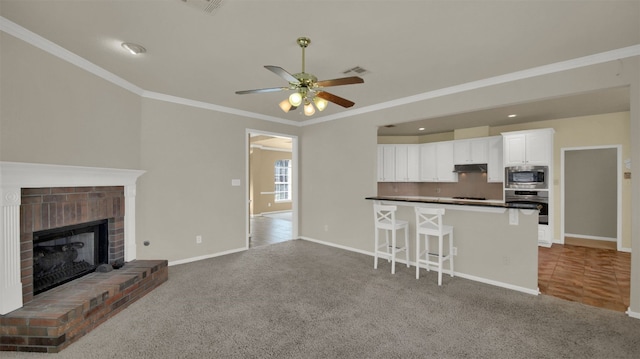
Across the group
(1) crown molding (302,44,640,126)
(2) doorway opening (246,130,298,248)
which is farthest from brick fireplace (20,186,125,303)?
(2) doorway opening (246,130,298,248)

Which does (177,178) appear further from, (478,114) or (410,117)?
(478,114)

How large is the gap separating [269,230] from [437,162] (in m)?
4.67

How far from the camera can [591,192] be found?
6250 mm

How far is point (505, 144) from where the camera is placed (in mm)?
5777

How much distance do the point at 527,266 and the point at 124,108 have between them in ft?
18.2

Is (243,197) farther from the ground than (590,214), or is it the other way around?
(243,197)

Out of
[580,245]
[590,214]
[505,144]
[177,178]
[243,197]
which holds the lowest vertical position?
[580,245]

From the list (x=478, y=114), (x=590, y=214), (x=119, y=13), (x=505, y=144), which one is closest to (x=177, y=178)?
(x=119, y=13)

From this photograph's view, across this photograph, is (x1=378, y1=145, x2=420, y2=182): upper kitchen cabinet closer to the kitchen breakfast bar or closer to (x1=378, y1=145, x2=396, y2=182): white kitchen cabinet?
(x1=378, y1=145, x2=396, y2=182): white kitchen cabinet

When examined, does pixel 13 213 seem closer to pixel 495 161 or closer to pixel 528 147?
pixel 495 161

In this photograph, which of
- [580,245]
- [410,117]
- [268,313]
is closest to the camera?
[268,313]

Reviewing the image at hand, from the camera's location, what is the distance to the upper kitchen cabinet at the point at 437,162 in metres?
6.69

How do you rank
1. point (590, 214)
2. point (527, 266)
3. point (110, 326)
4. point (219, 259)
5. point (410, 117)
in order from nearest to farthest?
point (110, 326)
point (527, 266)
point (410, 117)
point (219, 259)
point (590, 214)

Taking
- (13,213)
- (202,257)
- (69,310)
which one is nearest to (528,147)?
(202,257)
